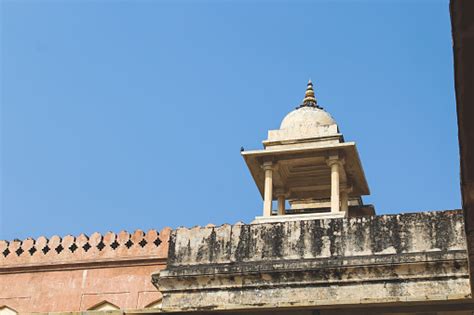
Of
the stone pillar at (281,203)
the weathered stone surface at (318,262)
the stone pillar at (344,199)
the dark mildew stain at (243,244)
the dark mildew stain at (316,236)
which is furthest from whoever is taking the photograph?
the stone pillar at (344,199)

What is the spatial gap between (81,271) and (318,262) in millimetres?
6107

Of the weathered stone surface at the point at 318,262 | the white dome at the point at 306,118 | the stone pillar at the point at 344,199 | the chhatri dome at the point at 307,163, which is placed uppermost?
the white dome at the point at 306,118

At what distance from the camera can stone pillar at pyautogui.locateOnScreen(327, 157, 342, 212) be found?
425 inches

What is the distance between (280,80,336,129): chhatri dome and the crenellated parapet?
267 cm

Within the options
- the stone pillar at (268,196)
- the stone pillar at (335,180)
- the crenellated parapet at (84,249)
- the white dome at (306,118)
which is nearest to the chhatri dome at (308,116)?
the white dome at (306,118)

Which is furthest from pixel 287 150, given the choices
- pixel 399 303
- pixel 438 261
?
pixel 399 303

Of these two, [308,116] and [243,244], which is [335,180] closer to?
[308,116]

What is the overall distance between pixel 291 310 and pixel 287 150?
197 inches

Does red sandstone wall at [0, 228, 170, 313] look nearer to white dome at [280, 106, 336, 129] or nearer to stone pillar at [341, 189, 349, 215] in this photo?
white dome at [280, 106, 336, 129]

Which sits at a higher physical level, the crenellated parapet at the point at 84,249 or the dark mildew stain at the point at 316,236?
the crenellated parapet at the point at 84,249

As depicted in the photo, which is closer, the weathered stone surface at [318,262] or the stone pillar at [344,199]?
the weathered stone surface at [318,262]

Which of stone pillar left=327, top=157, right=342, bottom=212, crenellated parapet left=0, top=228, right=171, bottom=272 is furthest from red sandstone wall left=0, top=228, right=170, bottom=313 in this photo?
stone pillar left=327, top=157, right=342, bottom=212

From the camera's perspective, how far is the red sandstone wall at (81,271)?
12586mm

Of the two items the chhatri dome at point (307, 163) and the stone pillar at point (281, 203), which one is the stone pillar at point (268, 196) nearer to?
the chhatri dome at point (307, 163)
